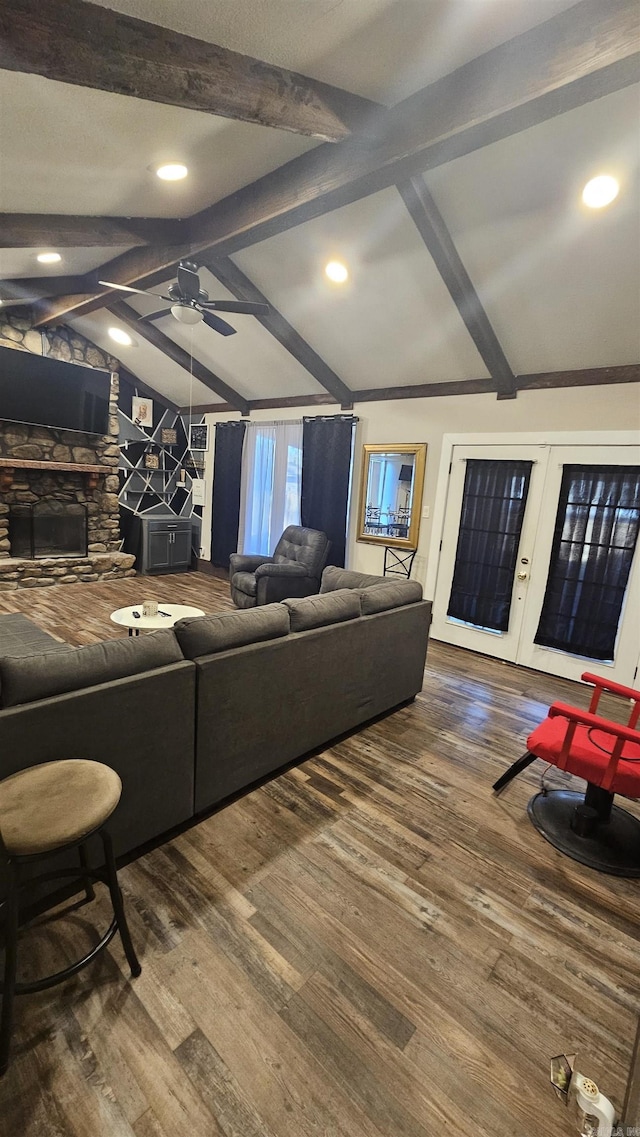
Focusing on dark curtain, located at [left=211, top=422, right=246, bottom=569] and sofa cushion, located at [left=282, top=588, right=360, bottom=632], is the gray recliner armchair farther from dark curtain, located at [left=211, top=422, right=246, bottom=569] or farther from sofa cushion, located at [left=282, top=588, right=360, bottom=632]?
sofa cushion, located at [left=282, top=588, right=360, bottom=632]

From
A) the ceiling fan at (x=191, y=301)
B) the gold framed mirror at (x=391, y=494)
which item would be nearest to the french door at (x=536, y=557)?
the gold framed mirror at (x=391, y=494)

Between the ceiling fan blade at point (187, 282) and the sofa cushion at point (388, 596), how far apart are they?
242 cm

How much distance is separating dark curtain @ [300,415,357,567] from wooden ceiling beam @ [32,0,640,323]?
257 cm

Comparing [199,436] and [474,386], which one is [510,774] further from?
[199,436]

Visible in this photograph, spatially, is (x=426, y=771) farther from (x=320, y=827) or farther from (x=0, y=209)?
(x=0, y=209)

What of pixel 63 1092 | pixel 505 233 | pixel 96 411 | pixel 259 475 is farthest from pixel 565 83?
pixel 96 411

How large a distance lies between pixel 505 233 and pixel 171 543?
19.3ft

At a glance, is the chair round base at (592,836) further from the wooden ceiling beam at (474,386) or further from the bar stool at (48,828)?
the wooden ceiling beam at (474,386)

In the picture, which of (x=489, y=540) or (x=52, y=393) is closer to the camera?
(x=489, y=540)

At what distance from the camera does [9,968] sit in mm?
1193

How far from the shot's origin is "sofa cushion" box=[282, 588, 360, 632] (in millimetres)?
2471

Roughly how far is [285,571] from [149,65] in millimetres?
3902

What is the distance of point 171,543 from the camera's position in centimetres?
739

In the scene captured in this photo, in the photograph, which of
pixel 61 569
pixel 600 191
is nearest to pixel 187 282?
pixel 600 191
